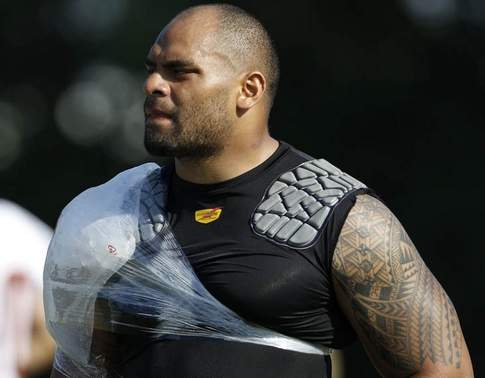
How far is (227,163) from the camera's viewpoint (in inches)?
167

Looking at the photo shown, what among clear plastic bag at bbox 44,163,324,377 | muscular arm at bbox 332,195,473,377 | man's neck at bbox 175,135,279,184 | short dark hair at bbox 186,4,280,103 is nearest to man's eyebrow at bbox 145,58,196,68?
short dark hair at bbox 186,4,280,103

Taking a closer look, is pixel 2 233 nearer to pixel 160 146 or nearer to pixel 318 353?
pixel 160 146

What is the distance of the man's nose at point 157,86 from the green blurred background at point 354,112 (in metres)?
7.46

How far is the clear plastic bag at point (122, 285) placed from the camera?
4.04 m

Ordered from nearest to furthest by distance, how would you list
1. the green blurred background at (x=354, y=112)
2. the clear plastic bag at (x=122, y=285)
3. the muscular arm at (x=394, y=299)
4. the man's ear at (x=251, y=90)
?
the muscular arm at (x=394, y=299) < the clear plastic bag at (x=122, y=285) < the man's ear at (x=251, y=90) < the green blurred background at (x=354, y=112)

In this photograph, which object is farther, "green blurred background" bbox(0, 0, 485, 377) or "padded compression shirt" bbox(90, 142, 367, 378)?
"green blurred background" bbox(0, 0, 485, 377)

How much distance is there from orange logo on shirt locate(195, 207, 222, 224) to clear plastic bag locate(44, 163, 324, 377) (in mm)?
106

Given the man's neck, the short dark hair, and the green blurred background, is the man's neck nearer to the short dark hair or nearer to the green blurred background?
the short dark hair

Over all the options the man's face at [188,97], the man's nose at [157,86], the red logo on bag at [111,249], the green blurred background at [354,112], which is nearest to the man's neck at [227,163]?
the man's face at [188,97]

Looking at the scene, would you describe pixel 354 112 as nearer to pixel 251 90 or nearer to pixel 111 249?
pixel 251 90

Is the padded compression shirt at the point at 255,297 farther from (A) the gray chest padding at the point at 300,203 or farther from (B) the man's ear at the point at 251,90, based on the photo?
(B) the man's ear at the point at 251,90

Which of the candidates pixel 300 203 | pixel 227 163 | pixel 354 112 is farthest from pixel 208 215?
pixel 354 112

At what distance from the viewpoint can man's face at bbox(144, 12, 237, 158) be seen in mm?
4184

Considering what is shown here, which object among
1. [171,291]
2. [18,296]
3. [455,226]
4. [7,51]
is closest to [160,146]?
[171,291]
